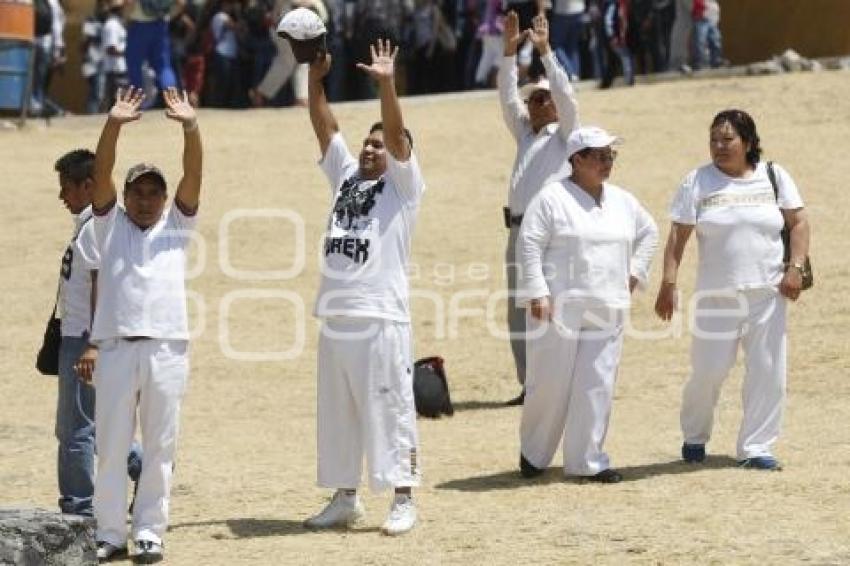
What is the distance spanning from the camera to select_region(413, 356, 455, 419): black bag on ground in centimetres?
1418

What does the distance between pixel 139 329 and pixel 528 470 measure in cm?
276

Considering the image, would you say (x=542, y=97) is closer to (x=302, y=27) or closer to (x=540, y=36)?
(x=540, y=36)

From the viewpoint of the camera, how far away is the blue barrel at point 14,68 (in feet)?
79.6

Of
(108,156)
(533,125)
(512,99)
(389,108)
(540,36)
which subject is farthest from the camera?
(512,99)

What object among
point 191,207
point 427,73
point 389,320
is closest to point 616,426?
point 389,320

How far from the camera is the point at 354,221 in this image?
10648mm

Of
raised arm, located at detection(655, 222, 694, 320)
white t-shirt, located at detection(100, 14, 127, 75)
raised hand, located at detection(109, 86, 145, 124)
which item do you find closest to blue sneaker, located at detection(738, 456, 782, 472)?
raised arm, located at detection(655, 222, 694, 320)

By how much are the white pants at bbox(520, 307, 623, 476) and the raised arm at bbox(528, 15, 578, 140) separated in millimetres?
1677

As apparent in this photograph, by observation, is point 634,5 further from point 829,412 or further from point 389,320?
point 389,320

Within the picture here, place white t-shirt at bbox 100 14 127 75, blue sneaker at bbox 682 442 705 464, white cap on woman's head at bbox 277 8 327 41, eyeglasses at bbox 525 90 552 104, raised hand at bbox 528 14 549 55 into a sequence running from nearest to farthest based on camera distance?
white cap on woman's head at bbox 277 8 327 41 → blue sneaker at bbox 682 442 705 464 → raised hand at bbox 528 14 549 55 → eyeglasses at bbox 525 90 552 104 → white t-shirt at bbox 100 14 127 75

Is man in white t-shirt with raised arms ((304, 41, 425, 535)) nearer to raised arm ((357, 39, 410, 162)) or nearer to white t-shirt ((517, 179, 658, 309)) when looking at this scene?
raised arm ((357, 39, 410, 162))

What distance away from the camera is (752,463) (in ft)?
39.0

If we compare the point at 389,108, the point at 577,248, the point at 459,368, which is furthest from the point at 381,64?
the point at 459,368

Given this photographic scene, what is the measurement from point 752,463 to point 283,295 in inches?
273
